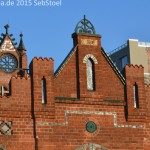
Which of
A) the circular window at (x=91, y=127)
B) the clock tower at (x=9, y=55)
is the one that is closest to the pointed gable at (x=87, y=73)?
the circular window at (x=91, y=127)

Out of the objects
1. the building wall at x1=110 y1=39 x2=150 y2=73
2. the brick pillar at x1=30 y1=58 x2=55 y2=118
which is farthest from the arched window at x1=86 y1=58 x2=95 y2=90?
the building wall at x1=110 y1=39 x2=150 y2=73

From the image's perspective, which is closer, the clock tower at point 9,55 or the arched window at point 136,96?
the arched window at point 136,96

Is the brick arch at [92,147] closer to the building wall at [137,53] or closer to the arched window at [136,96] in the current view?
the arched window at [136,96]

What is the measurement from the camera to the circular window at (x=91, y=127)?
26094 millimetres

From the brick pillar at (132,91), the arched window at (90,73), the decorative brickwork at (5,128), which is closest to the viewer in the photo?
the decorative brickwork at (5,128)

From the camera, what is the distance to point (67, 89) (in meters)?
26.4

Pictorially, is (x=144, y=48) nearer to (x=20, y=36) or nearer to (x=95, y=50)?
(x=20, y=36)

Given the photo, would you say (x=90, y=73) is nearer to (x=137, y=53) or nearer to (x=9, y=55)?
(x=9, y=55)

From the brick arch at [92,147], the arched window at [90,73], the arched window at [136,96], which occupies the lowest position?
the brick arch at [92,147]

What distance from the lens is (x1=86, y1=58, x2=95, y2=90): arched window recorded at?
2708 cm

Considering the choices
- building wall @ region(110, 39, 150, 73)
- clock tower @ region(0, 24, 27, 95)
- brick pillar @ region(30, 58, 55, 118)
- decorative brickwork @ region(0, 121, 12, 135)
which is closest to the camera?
decorative brickwork @ region(0, 121, 12, 135)

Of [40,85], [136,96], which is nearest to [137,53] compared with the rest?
[136,96]

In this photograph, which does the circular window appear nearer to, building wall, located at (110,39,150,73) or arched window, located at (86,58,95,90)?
arched window, located at (86,58,95,90)

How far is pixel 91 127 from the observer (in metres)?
26.2
